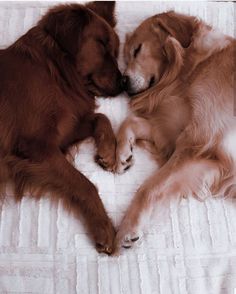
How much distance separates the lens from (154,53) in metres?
2.02

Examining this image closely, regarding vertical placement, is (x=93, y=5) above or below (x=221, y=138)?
above

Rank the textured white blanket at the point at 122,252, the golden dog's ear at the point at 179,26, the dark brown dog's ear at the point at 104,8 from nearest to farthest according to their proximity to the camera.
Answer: the textured white blanket at the point at 122,252, the golden dog's ear at the point at 179,26, the dark brown dog's ear at the point at 104,8

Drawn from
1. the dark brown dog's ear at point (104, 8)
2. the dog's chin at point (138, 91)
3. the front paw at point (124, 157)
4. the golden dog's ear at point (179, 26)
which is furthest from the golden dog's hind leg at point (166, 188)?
the dark brown dog's ear at point (104, 8)

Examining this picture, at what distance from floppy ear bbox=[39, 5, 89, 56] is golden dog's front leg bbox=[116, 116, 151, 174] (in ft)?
1.30

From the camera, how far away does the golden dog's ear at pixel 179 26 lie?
1.98m

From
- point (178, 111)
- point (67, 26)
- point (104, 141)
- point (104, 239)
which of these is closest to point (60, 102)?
point (104, 141)

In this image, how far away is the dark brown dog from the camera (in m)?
1.62

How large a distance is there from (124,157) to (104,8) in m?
0.80

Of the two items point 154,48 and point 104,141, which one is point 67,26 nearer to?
point 154,48

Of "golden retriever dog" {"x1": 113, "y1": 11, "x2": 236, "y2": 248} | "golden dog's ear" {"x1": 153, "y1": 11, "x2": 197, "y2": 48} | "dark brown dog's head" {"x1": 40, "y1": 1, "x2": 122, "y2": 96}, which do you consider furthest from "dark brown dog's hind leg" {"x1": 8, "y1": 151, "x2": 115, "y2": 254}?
"golden dog's ear" {"x1": 153, "y1": 11, "x2": 197, "y2": 48}

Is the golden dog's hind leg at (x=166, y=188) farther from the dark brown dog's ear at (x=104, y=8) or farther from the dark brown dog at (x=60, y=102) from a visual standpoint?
the dark brown dog's ear at (x=104, y=8)

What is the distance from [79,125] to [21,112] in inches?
11.0

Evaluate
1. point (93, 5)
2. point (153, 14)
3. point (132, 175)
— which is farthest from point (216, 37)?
point (132, 175)

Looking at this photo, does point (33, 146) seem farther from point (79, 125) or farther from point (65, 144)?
point (79, 125)
